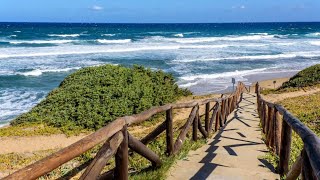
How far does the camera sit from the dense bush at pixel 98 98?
1547 centimetres

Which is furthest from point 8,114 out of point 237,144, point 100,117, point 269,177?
point 269,177

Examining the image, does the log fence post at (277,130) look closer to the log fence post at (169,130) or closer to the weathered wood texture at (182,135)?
the weathered wood texture at (182,135)

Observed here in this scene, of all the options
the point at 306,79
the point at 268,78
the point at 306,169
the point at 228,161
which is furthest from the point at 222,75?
the point at 306,169

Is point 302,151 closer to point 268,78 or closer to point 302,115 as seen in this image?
point 302,115

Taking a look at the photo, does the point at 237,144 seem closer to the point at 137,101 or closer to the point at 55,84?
the point at 137,101

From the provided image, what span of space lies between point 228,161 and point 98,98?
10986mm

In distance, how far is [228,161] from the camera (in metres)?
6.71

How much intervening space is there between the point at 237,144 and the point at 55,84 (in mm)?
21935

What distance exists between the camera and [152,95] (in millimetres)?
18281

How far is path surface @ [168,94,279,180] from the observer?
581cm

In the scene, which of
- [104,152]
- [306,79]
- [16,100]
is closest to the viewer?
[104,152]

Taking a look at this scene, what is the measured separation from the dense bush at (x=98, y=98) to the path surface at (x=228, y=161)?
6.79 metres

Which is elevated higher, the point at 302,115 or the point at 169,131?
the point at 169,131

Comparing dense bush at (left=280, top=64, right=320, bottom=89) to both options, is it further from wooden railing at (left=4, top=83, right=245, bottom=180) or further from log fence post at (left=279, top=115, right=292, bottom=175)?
wooden railing at (left=4, top=83, right=245, bottom=180)
